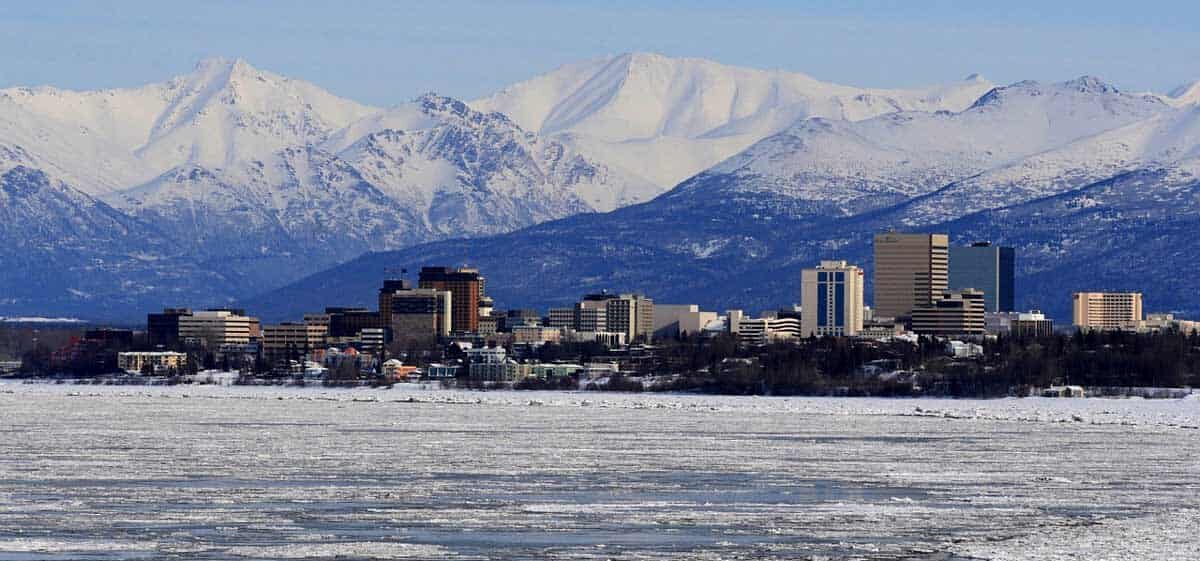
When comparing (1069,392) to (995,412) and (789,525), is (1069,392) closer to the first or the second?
(995,412)

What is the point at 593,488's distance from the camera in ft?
252

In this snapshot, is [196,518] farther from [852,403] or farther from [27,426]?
[852,403]

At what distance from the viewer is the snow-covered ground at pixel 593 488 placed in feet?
204

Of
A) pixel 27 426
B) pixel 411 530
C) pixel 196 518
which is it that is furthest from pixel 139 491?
pixel 27 426

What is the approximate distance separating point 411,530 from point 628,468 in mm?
21089

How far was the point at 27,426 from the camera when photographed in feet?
371

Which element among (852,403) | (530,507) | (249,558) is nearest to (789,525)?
(530,507)

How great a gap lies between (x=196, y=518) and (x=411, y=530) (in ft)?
19.7

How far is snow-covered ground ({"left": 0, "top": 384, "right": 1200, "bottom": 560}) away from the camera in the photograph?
62312 millimetres

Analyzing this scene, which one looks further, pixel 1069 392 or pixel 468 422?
pixel 1069 392

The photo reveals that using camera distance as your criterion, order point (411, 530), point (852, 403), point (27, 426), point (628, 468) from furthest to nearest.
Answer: point (852, 403)
point (27, 426)
point (628, 468)
point (411, 530)

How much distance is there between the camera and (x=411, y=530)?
6506cm

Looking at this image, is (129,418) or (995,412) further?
(995,412)

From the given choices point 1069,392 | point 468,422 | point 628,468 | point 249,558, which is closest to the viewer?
point 249,558
